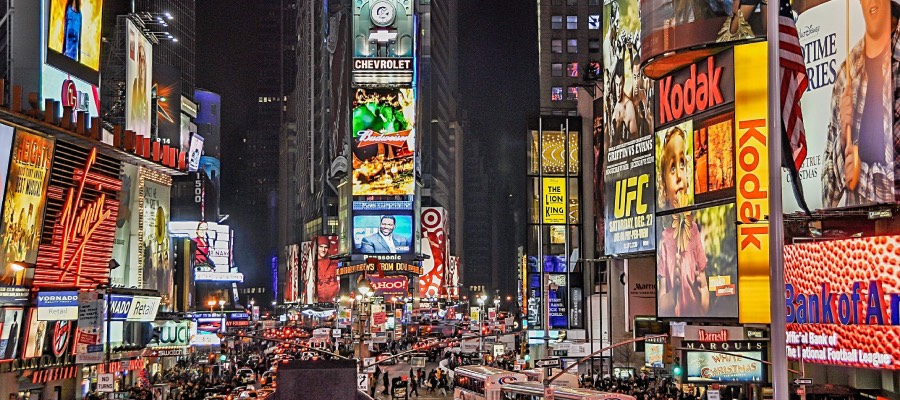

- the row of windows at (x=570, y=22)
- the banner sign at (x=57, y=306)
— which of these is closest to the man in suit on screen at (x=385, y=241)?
the row of windows at (x=570, y=22)

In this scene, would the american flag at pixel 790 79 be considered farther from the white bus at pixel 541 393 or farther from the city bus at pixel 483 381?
the city bus at pixel 483 381

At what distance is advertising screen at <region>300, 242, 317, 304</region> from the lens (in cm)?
17888

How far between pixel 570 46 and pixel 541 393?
87.1 meters

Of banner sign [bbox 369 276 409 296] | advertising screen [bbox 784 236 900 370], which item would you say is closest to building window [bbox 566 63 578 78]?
banner sign [bbox 369 276 409 296]

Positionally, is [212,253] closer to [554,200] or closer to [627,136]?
[554,200]

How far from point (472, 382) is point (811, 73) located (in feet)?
54.7

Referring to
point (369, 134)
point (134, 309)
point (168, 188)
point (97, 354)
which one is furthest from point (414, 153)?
point (97, 354)

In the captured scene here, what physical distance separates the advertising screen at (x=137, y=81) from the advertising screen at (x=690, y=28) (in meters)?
28.6

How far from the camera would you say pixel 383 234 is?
132 metres

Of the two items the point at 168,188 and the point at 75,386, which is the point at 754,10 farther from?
the point at 168,188

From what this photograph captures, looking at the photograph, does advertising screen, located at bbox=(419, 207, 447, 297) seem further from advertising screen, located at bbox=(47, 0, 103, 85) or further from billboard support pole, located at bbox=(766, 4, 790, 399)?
billboard support pole, located at bbox=(766, 4, 790, 399)

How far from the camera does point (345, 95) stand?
14950cm

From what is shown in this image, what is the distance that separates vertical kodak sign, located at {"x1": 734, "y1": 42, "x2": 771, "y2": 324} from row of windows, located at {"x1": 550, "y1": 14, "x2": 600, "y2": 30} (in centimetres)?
7431

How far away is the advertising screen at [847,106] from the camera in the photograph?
38156 mm
